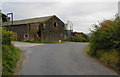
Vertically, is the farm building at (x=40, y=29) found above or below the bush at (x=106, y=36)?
above

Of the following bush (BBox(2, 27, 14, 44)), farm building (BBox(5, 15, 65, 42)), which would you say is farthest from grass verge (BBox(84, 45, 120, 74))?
farm building (BBox(5, 15, 65, 42))

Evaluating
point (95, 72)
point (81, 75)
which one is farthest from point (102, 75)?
point (81, 75)

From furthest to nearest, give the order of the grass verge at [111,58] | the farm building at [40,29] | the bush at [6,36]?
the farm building at [40,29] < the bush at [6,36] < the grass verge at [111,58]

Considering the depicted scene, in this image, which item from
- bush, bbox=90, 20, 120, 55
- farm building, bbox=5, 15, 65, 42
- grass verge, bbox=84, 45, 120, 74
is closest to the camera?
grass verge, bbox=84, 45, 120, 74

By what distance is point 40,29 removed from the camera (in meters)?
33.7

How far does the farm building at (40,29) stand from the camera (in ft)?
111

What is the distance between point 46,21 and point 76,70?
87.1 feet

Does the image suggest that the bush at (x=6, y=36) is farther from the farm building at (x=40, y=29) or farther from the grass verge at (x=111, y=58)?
the farm building at (x=40, y=29)

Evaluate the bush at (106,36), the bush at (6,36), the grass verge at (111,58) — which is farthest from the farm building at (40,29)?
the grass verge at (111,58)

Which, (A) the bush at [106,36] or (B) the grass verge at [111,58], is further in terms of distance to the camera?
(A) the bush at [106,36]

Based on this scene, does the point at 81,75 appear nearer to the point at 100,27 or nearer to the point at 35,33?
the point at 100,27

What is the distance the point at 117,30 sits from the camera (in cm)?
972

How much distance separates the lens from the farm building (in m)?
33.9

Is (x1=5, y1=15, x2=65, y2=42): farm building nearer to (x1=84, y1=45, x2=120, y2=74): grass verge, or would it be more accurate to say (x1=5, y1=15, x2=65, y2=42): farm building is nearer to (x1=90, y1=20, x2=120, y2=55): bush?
(x1=90, y1=20, x2=120, y2=55): bush
